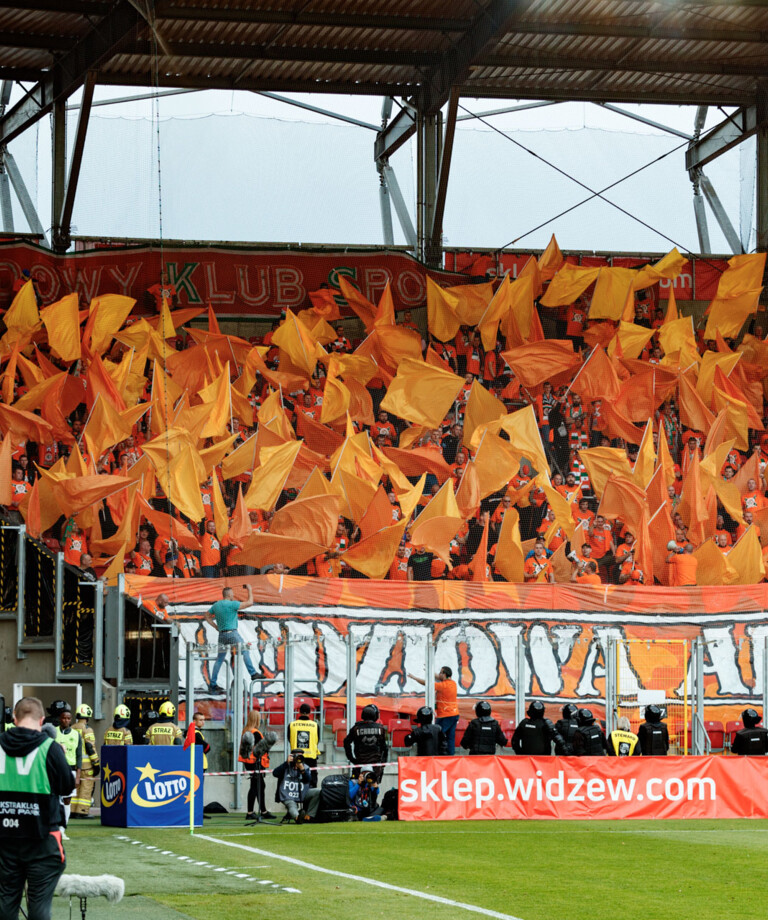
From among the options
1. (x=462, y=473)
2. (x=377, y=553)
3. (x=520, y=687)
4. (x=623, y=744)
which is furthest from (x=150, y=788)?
(x=462, y=473)

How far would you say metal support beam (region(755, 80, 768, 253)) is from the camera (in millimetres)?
36406

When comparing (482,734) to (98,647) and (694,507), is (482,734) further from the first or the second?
(694,507)

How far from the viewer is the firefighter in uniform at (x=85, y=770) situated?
19.2m

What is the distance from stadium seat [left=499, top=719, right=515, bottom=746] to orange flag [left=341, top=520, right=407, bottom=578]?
5.76 metres

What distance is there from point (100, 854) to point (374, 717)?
5.24 meters

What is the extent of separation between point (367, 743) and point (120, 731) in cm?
337

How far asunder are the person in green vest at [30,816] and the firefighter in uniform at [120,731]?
11267 millimetres

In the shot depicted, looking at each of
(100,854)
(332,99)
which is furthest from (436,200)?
(100,854)

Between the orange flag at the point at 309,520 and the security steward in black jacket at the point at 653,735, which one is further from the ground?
the orange flag at the point at 309,520

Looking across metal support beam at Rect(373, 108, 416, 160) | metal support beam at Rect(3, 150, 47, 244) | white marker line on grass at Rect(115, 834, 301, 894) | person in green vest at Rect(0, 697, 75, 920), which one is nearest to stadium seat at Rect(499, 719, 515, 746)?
white marker line on grass at Rect(115, 834, 301, 894)

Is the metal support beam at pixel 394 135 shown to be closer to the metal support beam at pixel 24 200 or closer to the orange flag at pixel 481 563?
the metal support beam at pixel 24 200

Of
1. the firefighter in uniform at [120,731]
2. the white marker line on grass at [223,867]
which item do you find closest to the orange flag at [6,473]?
the firefighter in uniform at [120,731]

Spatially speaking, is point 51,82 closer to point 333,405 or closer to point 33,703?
point 333,405

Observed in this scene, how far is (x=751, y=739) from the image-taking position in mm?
19422
